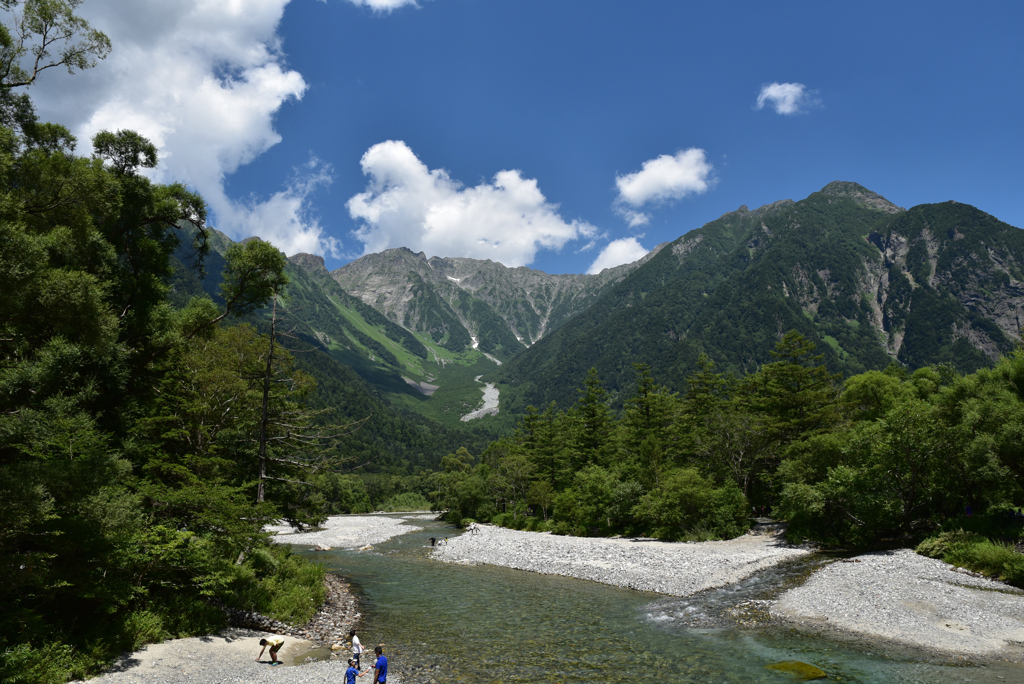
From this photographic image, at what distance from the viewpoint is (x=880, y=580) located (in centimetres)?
2242

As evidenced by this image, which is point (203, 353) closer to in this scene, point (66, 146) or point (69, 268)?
point (69, 268)

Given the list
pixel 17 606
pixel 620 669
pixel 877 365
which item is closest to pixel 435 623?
pixel 620 669

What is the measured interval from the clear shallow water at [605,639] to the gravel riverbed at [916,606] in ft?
4.75

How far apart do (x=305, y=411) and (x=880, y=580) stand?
30.8 meters

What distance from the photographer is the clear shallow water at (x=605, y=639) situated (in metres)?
14.3

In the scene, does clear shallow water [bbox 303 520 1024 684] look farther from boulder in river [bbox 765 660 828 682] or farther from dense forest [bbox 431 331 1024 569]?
dense forest [bbox 431 331 1024 569]

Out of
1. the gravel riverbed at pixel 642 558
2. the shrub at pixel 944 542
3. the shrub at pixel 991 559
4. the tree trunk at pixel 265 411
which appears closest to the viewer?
the shrub at pixel 991 559

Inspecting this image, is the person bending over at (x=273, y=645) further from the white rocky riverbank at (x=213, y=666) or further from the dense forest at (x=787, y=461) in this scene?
the dense forest at (x=787, y=461)

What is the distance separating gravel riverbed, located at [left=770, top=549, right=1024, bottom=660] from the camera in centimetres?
1584

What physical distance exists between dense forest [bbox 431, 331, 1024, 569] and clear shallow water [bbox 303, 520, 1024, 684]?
23.8 ft

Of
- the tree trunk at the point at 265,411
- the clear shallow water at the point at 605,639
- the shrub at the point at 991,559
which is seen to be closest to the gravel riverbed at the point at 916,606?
the shrub at the point at 991,559

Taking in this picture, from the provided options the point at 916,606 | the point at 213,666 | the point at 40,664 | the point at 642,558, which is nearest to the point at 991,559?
the point at 916,606

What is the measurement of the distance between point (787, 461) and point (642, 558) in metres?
14.9

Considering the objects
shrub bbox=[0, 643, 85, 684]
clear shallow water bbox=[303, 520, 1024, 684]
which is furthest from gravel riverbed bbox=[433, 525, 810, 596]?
shrub bbox=[0, 643, 85, 684]
